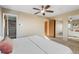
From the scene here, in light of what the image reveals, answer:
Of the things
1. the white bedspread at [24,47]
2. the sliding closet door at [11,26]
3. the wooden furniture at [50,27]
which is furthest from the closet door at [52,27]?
the sliding closet door at [11,26]

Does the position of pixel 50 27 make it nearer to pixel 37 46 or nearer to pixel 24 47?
pixel 37 46

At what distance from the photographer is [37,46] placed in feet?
4.05

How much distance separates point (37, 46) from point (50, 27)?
0.30 meters

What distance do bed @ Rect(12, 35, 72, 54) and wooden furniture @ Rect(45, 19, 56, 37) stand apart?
89 mm

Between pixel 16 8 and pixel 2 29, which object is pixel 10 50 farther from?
pixel 16 8

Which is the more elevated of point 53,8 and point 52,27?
point 53,8

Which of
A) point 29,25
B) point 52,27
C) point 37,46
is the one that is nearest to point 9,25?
point 29,25

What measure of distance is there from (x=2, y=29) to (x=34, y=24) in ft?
1.36

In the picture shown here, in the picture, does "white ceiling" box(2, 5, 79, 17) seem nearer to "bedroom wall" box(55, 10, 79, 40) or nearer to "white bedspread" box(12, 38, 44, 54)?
"bedroom wall" box(55, 10, 79, 40)
